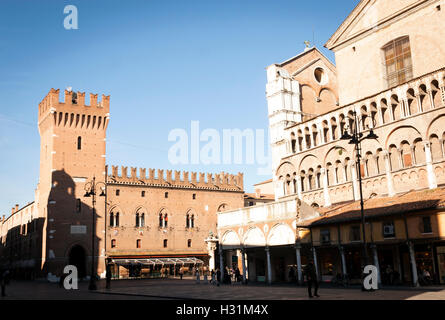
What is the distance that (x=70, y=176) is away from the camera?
45938 mm

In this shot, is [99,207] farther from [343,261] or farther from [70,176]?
[343,261]

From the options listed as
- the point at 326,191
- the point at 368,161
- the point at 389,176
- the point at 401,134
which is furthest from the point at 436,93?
the point at 326,191

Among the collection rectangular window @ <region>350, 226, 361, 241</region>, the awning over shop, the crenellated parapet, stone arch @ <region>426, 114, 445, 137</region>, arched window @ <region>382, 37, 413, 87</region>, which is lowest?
the awning over shop

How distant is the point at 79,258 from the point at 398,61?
1325 inches

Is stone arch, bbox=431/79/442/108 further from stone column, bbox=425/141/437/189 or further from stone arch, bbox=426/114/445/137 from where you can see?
stone column, bbox=425/141/437/189

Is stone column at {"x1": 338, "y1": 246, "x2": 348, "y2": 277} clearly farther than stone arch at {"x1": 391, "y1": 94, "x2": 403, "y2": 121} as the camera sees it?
No

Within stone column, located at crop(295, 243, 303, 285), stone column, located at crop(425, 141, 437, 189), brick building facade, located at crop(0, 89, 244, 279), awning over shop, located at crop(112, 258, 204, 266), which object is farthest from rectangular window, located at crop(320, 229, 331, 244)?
awning over shop, located at crop(112, 258, 204, 266)

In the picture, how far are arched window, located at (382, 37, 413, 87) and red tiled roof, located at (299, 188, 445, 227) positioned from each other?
842 cm

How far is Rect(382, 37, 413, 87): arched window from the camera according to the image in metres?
31.2

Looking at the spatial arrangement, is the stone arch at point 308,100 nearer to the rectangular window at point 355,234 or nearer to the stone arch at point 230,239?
the stone arch at point 230,239

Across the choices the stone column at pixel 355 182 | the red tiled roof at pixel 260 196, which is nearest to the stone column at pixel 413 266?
the stone column at pixel 355 182

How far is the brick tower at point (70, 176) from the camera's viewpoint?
44.2 meters
